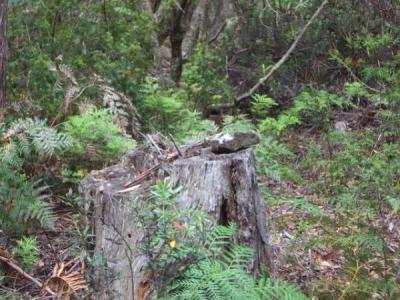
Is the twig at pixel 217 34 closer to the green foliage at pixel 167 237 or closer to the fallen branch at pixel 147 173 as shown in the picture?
the fallen branch at pixel 147 173

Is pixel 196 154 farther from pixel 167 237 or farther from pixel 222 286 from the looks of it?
pixel 222 286

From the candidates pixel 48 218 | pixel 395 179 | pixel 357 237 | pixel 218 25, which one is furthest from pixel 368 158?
pixel 218 25

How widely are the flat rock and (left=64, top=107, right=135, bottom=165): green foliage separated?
1593mm

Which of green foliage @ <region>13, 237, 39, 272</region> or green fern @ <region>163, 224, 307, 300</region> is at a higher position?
green fern @ <region>163, 224, 307, 300</region>

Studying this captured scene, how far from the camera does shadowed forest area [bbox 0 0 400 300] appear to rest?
144 inches

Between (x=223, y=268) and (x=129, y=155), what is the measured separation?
55.6 inches

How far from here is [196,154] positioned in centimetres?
419

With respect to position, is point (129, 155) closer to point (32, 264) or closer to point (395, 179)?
point (32, 264)

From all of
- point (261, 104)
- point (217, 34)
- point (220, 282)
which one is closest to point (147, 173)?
point (220, 282)

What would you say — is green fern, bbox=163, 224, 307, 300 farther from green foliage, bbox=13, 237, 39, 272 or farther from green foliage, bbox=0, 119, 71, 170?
green foliage, bbox=0, 119, 71, 170

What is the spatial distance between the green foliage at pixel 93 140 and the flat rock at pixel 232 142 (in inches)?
62.7

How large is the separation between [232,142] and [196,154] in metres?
0.30


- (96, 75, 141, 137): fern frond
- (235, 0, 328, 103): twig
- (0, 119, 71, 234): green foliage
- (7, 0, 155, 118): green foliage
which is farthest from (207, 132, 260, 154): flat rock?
(235, 0, 328, 103): twig

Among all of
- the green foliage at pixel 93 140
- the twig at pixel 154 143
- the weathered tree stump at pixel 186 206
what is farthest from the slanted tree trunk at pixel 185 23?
the weathered tree stump at pixel 186 206
